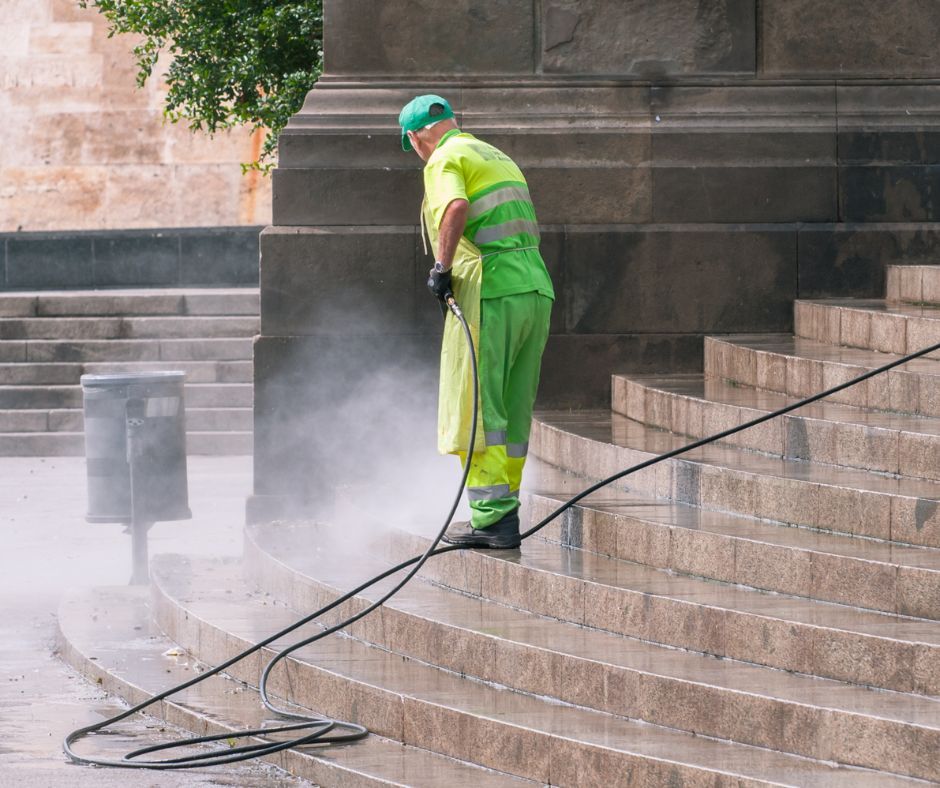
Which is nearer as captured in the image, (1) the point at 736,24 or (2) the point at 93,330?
(1) the point at 736,24

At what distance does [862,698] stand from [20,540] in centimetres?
703

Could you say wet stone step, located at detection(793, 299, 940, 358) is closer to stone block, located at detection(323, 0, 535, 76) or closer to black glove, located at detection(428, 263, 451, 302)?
stone block, located at detection(323, 0, 535, 76)

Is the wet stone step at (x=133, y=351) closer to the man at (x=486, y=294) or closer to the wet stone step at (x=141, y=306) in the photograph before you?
the wet stone step at (x=141, y=306)

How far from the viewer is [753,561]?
5820 mm

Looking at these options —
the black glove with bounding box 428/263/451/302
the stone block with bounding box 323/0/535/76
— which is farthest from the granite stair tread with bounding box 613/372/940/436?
the stone block with bounding box 323/0/535/76

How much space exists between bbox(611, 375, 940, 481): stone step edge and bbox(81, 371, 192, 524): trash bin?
2.45 m

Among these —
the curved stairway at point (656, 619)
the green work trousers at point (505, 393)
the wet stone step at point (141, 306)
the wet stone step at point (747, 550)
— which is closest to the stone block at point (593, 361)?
the curved stairway at point (656, 619)

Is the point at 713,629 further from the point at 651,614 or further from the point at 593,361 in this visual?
the point at 593,361

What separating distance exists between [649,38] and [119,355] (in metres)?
8.75

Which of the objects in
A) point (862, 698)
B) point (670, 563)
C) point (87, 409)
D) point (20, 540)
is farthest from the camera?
point (20, 540)

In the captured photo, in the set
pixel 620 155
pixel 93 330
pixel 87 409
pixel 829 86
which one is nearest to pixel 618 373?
pixel 620 155

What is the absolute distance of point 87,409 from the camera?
930 centimetres

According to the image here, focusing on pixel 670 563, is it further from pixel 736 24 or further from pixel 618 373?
pixel 736 24

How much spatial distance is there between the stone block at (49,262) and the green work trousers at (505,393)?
51.5ft
